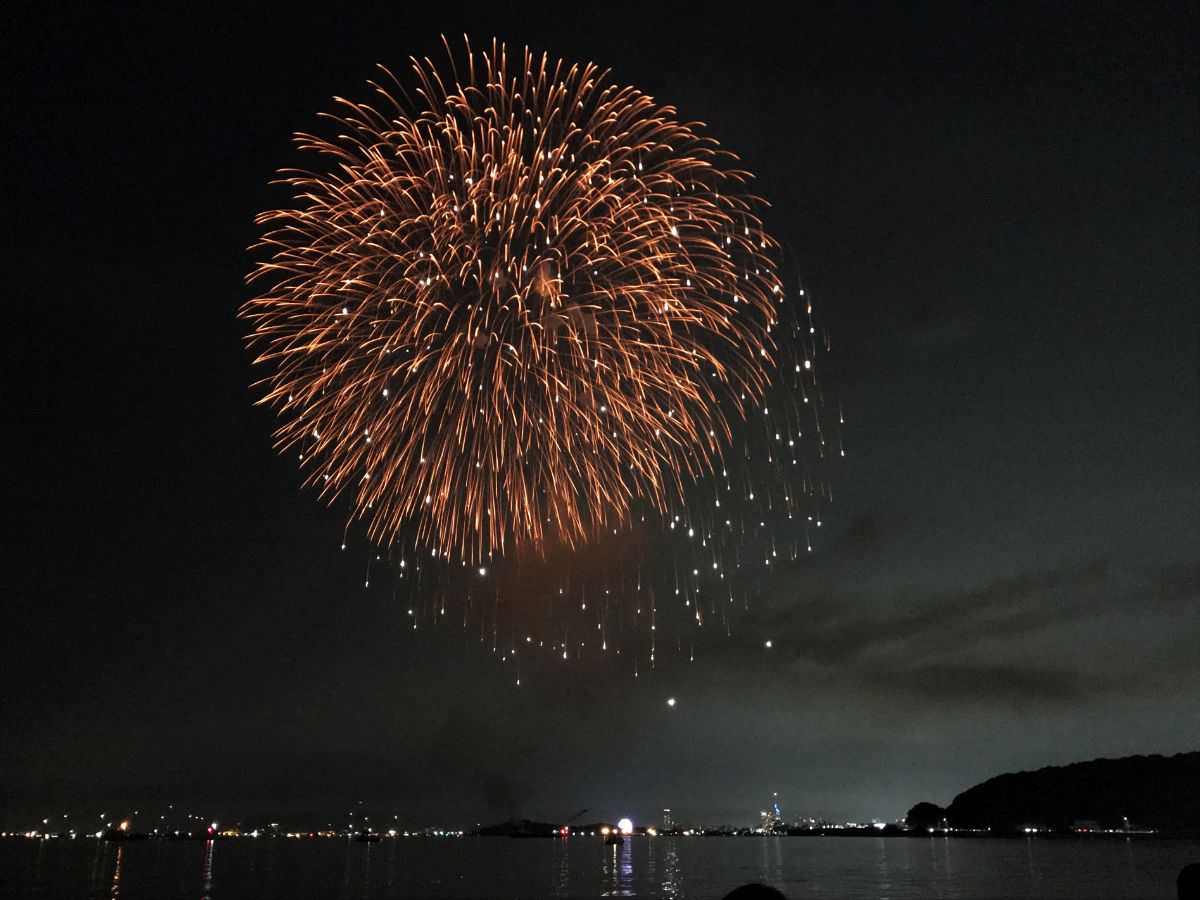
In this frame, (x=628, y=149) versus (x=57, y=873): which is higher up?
(x=628, y=149)

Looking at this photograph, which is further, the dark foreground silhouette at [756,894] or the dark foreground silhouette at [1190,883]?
the dark foreground silhouette at [1190,883]

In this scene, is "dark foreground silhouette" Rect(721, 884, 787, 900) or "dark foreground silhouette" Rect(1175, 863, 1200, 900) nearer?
"dark foreground silhouette" Rect(721, 884, 787, 900)

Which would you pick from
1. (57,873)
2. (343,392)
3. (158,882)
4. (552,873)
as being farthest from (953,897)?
(57,873)

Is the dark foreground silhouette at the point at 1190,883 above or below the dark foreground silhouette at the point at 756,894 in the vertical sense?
below

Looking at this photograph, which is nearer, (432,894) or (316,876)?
(432,894)

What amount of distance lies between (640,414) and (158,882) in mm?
74716

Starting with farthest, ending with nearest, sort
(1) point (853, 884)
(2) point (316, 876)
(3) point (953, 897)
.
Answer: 1. (2) point (316, 876)
2. (1) point (853, 884)
3. (3) point (953, 897)

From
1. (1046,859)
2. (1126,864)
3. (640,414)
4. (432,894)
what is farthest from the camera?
(1046,859)

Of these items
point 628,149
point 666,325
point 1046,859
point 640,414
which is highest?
point 628,149

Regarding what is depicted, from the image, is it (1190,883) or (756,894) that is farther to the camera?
(1190,883)

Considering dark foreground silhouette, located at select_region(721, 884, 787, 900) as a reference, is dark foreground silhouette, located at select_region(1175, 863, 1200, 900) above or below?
below

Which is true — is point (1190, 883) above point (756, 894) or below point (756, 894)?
below

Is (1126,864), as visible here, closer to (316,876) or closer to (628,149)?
(316,876)

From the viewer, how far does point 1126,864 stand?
106 metres
